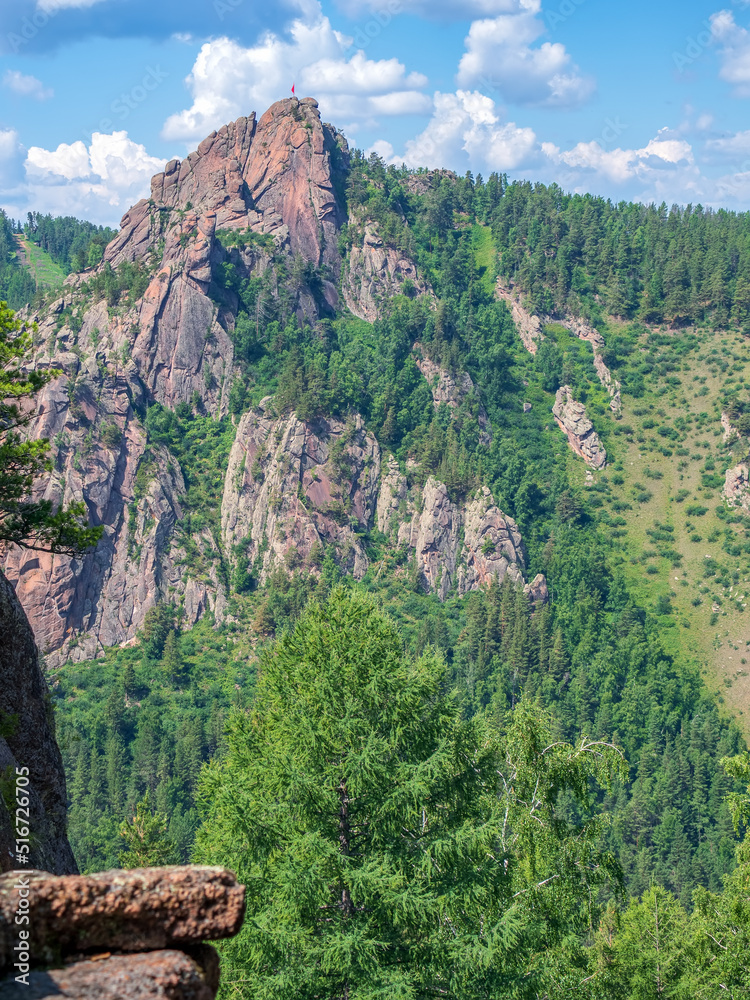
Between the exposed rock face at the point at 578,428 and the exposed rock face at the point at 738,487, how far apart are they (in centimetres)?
2329

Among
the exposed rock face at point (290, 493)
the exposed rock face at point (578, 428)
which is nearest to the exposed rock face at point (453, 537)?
the exposed rock face at point (290, 493)

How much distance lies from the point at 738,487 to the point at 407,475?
191ft

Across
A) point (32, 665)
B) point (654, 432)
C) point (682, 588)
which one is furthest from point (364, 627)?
point (654, 432)

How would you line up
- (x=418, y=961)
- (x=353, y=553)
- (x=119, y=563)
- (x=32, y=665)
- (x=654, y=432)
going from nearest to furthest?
(x=418, y=961) → (x=32, y=665) → (x=119, y=563) → (x=353, y=553) → (x=654, y=432)

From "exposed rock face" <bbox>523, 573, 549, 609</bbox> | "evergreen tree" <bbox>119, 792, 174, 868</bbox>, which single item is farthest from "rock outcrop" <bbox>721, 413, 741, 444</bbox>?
"evergreen tree" <bbox>119, 792, 174, 868</bbox>

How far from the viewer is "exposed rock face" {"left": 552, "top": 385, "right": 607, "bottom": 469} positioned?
6201 inches

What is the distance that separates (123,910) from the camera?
794cm

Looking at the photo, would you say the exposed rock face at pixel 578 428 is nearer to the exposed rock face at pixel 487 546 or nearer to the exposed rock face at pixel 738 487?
the exposed rock face at pixel 738 487

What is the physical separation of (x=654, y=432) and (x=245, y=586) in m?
85.7

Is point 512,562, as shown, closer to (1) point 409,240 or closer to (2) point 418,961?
(1) point 409,240

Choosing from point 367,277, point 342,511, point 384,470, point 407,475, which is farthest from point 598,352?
point 342,511

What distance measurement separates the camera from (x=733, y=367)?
6334 inches

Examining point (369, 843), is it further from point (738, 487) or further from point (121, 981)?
point (738, 487)

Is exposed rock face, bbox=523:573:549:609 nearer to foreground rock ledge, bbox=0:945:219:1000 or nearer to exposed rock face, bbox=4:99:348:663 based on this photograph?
exposed rock face, bbox=4:99:348:663
